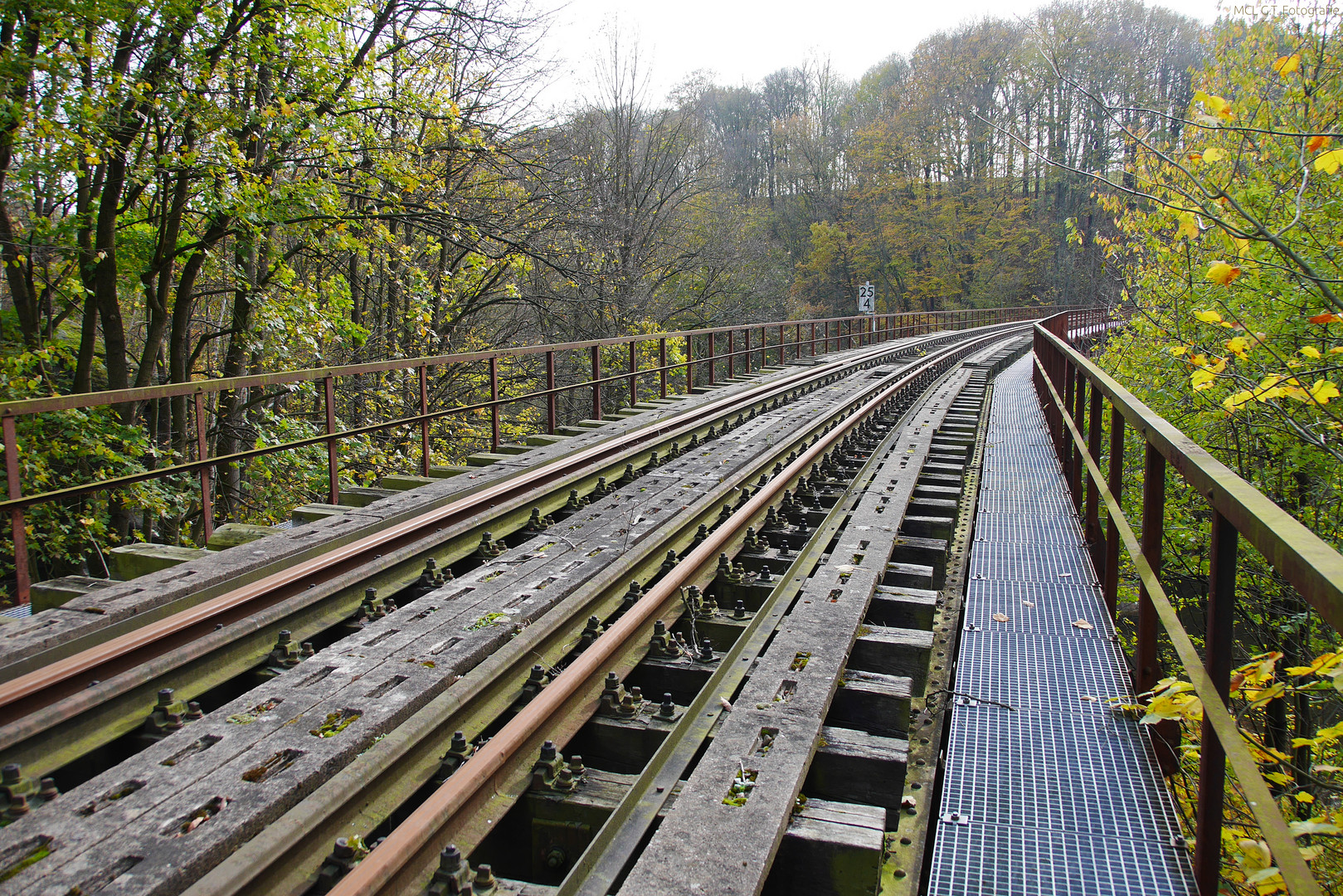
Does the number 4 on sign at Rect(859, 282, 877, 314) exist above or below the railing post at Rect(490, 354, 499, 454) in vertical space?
above

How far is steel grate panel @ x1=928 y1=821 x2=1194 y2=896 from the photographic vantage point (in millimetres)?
2447

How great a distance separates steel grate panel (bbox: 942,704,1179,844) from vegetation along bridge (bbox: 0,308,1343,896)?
1cm

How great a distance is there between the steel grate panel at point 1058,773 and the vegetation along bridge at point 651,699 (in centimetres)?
1

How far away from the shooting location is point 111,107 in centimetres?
896

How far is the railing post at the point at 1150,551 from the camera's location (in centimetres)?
314

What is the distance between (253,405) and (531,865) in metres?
10.8

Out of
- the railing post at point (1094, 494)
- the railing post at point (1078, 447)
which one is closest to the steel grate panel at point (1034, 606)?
the railing post at point (1094, 494)

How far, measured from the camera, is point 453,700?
3.11m

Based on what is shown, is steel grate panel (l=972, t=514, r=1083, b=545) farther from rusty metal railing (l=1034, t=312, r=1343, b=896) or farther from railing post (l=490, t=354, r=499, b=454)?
railing post (l=490, t=354, r=499, b=454)

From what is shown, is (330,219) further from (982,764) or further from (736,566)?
(982,764)

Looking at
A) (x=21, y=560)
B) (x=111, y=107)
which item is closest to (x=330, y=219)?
(x=111, y=107)

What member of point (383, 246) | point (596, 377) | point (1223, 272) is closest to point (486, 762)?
point (1223, 272)

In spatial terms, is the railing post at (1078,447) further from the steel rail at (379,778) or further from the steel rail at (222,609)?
the steel rail at (379,778)

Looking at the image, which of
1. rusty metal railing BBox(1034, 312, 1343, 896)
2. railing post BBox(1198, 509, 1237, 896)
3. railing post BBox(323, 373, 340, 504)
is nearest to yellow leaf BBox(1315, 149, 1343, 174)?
rusty metal railing BBox(1034, 312, 1343, 896)
